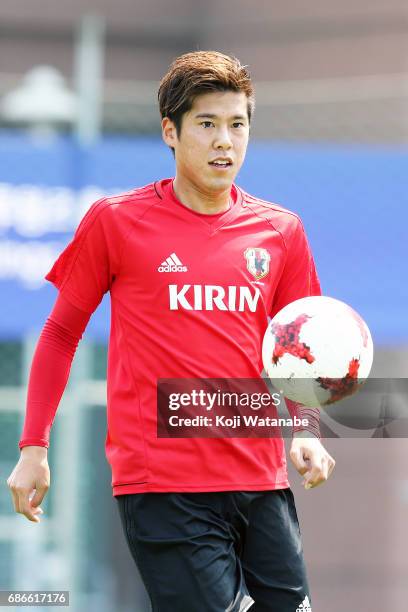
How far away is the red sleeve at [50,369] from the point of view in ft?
10.2

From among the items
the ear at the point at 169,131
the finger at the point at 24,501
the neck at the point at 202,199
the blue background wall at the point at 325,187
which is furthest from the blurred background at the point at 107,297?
the finger at the point at 24,501

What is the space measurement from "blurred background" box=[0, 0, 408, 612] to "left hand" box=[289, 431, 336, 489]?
128 centimetres

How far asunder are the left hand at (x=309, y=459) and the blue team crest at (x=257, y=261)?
406 mm

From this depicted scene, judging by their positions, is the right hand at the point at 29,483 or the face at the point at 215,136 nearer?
the right hand at the point at 29,483

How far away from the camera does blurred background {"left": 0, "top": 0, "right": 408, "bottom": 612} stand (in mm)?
5176

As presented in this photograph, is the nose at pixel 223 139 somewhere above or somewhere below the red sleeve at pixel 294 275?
above

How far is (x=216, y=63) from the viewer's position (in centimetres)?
318

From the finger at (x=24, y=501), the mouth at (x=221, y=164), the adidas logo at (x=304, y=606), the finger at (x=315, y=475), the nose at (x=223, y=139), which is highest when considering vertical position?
the nose at (x=223, y=139)

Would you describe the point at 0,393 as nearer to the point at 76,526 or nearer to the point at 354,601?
the point at 76,526

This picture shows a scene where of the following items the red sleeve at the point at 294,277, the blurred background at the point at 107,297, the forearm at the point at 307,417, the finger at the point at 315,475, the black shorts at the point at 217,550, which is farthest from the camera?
the blurred background at the point at 107,297

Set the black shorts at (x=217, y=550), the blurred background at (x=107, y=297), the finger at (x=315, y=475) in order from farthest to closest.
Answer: the blurred background at (x=107, y=297), the finger at (x=315, y=475), the black shorts at (x=217, y=550)

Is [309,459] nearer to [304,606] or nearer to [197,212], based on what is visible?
[304,606]

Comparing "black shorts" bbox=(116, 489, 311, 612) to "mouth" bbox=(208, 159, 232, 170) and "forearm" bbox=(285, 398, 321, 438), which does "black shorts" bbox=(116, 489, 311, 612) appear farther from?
"mouth" bbox=(208, 159, 232, 170)

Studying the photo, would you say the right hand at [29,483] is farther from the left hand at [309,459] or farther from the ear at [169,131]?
the ear at [169,131]
